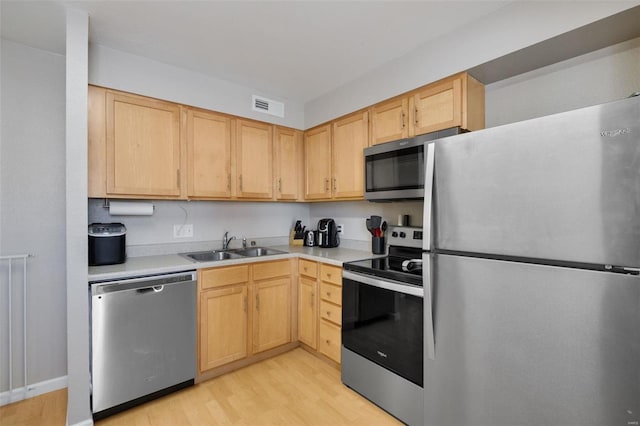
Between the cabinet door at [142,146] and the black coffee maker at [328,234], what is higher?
the cabinet door at [142,146]

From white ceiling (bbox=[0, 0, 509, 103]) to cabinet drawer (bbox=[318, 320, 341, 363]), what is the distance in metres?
2.14

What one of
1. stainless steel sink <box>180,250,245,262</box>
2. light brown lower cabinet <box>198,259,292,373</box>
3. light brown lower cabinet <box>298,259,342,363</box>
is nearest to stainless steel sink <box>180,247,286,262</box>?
stainless steel sink <box>180,250,245,262</box>

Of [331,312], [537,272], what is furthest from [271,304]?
[537,272]

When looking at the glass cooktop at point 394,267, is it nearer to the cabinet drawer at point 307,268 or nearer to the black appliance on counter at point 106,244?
the cabinet drawer at point 307,268

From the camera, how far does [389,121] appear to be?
91.4 inches

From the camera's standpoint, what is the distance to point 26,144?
6.70 ft

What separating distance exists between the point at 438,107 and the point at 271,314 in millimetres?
2132

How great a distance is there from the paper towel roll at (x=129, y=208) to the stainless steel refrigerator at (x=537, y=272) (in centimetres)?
214

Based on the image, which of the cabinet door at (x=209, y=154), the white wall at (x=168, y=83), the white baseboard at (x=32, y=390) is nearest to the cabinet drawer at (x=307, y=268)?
the cabinet door at (x=209, y=154)

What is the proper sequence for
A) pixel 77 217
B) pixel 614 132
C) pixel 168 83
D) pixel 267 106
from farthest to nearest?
1. pixel 267 106
2. pixel 168 83
3. pixel 77 217
4. pixel 614 132

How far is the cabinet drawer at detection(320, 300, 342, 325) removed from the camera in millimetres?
2320

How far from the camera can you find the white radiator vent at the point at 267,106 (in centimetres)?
282

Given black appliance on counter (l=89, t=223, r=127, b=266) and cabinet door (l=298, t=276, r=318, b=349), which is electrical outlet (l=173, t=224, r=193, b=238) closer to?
black appliance on counter (l=89, t=223, r=127, b=266)

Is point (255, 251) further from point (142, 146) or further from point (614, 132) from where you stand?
point (614, 132)
